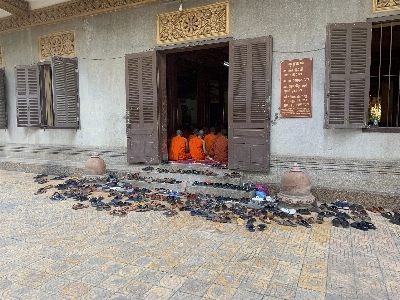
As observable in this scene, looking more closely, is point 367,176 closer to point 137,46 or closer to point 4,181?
point 137,46

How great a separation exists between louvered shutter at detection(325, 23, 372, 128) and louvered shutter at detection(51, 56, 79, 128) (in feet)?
21.7

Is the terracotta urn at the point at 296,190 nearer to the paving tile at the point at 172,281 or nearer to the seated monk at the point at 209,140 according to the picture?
the paving tile at the point at 172,281

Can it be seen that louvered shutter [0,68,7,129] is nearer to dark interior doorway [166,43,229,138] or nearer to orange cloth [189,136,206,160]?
dark interior doorway [166,43,229,138]

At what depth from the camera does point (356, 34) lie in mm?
5355

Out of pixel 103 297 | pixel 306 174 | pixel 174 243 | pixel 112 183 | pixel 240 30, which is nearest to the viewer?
pixel 103 297

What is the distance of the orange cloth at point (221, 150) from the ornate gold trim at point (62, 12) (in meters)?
3.87

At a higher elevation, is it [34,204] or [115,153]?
[115,153]

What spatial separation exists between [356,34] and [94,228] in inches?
223

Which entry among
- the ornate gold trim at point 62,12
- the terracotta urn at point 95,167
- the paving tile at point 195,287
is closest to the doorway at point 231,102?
the terracotta urn at point 95,167

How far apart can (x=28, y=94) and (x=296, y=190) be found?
27.1ft

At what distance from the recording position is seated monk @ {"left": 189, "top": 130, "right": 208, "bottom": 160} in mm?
8508

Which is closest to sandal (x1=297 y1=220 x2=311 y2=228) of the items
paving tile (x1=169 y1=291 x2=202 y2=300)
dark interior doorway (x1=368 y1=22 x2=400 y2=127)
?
paving tile (x1=169 y1=291 x2=202 y2=300)

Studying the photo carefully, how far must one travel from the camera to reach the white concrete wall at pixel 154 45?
5.59m

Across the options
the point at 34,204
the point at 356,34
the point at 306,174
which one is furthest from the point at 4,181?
the point at 356,34
